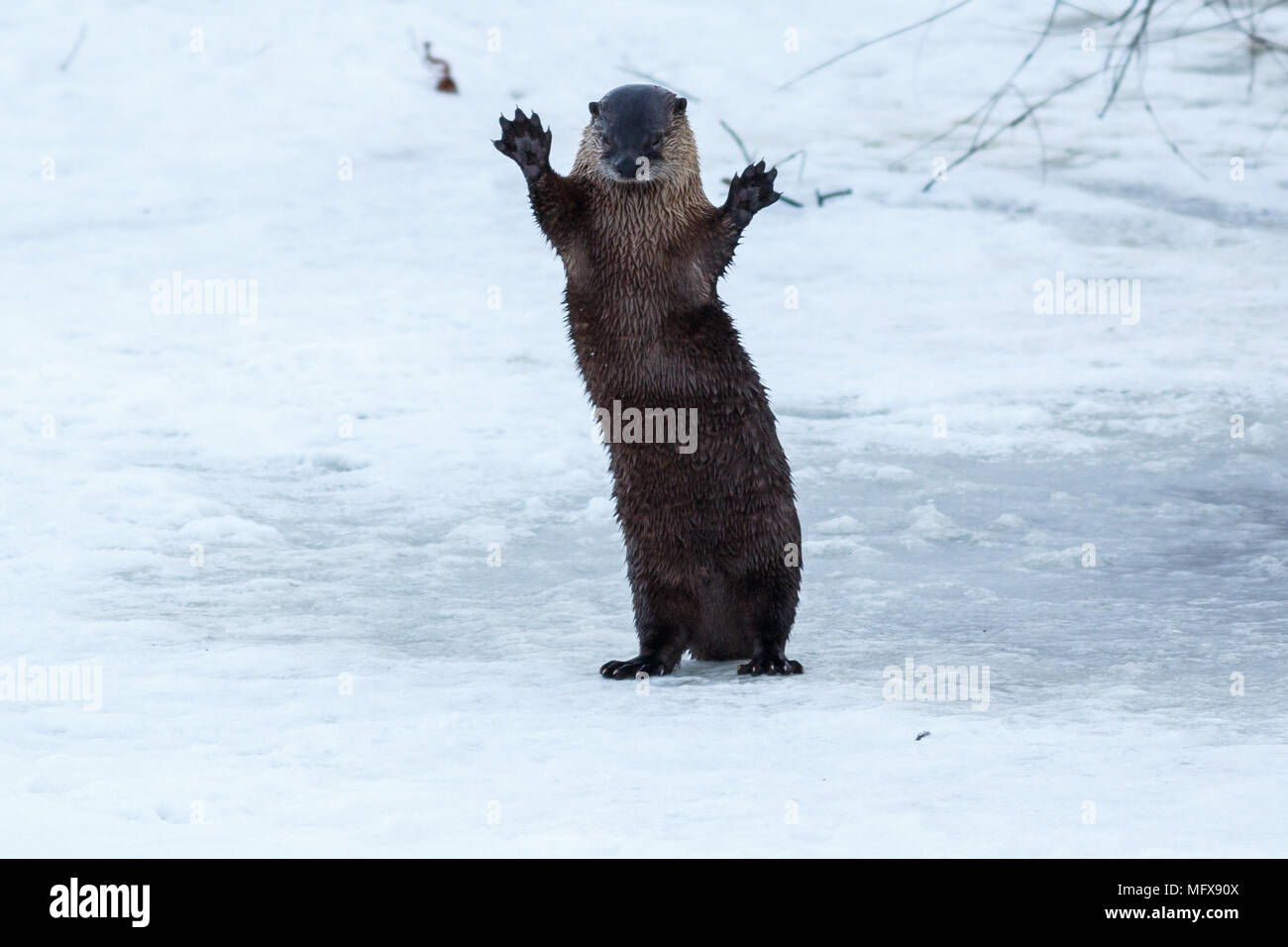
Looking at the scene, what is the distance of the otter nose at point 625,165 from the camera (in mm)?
4441

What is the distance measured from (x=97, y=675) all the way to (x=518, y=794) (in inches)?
58.8

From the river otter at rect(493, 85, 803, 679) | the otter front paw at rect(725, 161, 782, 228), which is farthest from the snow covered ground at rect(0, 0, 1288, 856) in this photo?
the otter front paw at rect(725, 161, 782, 228)

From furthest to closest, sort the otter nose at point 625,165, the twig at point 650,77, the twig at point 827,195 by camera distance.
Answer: the twig at point 650,77 < the twig at point 827,195 < the otter nose at point 625,165

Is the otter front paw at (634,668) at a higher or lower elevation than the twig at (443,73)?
lower

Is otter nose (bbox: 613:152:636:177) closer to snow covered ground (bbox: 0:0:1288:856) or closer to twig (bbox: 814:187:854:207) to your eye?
snow covered ground (bbox: 0:0:1288:856)

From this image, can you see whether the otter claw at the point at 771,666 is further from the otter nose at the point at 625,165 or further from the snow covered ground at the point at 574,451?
the otter nose at the point at 625,165

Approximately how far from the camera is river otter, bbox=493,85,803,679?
15.1 ft

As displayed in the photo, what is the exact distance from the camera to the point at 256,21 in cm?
1236

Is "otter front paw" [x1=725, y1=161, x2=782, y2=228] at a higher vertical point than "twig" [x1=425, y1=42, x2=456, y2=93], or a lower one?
lower

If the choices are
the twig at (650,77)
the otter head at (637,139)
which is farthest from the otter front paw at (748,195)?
the twig at (650,77)

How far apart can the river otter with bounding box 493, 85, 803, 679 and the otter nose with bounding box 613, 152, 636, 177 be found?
0.08 m

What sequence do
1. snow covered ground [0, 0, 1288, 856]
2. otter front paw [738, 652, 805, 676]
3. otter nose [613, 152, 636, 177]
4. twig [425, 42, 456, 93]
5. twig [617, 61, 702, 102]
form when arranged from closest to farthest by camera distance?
1. snow covered ground [0, 0, 1288, 856]
2. otter nose [613, 152, 636, 177]
3. otter front paw [738, 652, 805, 676]
4. twig [617, 61, 702, 102]
5. twig [425, 42, 456, 93]

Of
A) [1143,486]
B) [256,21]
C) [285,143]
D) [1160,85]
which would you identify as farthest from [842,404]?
[256,21]

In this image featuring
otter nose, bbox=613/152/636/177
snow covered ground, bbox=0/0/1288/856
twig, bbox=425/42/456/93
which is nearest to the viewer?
snow covered ground, bbox=0/0/1288/856
